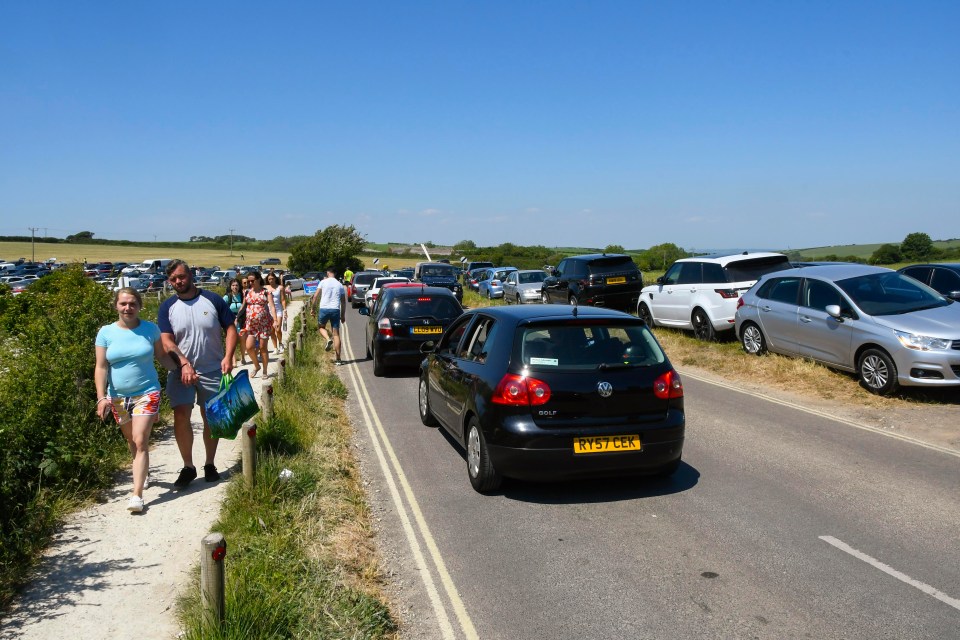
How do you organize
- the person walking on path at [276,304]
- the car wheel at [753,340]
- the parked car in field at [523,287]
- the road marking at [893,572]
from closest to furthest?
1. the road marking at [893,572]
2. the car wheel at [753,340]
3. the person walking on path at [276,304]
4. the parked car in field at [523,287]

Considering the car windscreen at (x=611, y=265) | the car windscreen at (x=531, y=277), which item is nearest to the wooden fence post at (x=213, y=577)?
the car windscreen at (x=611, y=265)

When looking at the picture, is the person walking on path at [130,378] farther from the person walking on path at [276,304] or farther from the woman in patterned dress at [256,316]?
the person walking on path at [276,304]

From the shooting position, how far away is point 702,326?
16.2 m

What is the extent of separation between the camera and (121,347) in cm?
614

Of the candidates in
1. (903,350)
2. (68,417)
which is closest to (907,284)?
(903,350)

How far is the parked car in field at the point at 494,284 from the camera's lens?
111 feet

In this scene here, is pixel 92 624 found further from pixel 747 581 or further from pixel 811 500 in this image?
pixel 811 500

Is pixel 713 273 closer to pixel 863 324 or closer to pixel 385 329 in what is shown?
pixel 863 324

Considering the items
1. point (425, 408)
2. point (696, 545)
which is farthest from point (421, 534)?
point (425, 408)

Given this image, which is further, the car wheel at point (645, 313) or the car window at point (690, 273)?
the car wheel at point (645, 313)

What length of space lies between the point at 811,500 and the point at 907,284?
6.66 meters

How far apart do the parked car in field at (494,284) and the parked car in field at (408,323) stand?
1972cm

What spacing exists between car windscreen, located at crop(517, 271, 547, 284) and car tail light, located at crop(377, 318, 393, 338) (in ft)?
56.3

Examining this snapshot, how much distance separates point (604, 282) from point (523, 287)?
28.0 feet
